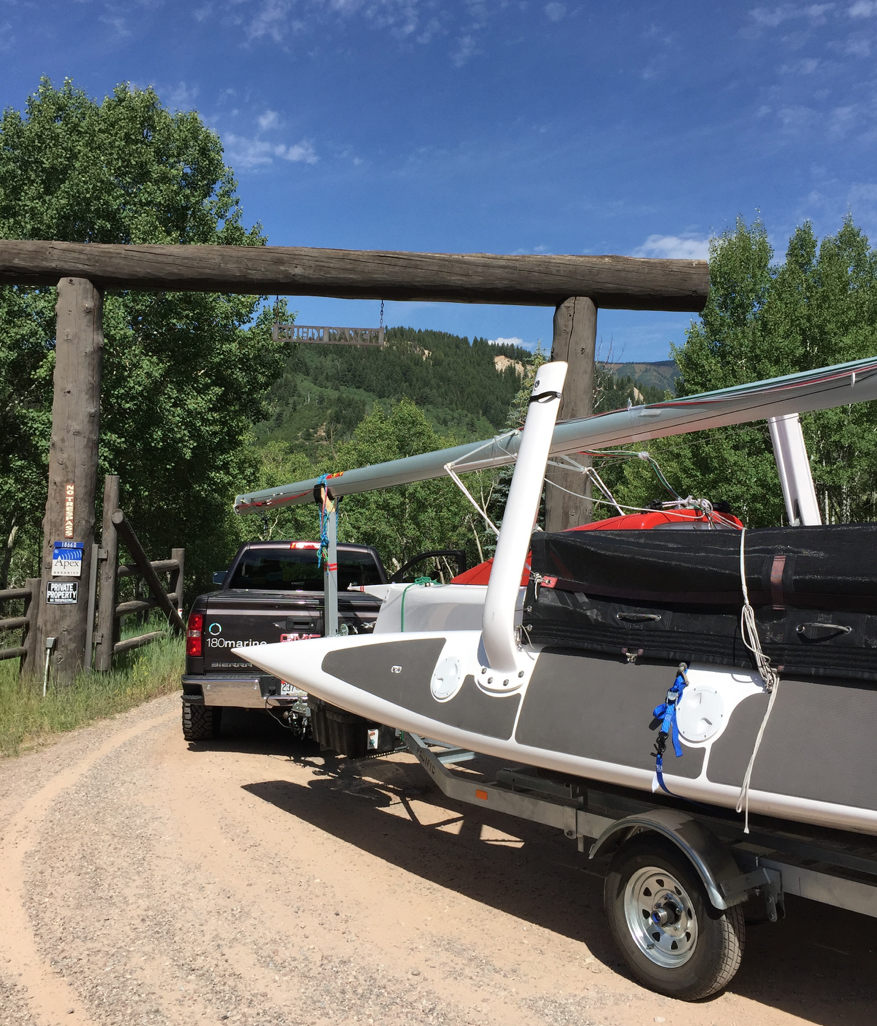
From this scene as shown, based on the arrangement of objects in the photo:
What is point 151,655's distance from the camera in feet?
37.1

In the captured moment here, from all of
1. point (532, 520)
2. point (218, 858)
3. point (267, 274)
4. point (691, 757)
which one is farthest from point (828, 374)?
point (267, 274)

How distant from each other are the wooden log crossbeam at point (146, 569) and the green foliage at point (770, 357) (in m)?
14.7

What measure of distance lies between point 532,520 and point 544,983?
2111 millimetres

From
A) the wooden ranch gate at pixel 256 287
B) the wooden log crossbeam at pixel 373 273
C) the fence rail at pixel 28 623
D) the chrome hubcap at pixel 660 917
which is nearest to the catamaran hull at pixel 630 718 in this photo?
the chrome hubcap at pixel 660 917

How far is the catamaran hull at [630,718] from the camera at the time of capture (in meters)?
3.14

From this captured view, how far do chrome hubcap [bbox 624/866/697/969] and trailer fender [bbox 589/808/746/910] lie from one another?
0.64ft

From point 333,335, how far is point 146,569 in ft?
12.7

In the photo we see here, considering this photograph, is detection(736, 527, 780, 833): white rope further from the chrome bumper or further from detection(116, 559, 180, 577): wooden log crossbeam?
detection(116, 559, 180, 577): wooden log crossbeam

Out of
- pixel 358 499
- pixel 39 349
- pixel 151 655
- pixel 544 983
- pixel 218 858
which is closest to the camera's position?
pixel 544 983

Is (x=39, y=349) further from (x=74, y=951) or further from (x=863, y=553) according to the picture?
(x=863, y=553)

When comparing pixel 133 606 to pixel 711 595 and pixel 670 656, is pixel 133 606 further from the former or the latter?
pixel 711 595

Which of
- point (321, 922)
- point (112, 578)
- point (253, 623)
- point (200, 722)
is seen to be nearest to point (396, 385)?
point (112, 578)

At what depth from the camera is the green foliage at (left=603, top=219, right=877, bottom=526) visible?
25.1 m

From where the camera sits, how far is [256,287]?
9.30 metres
